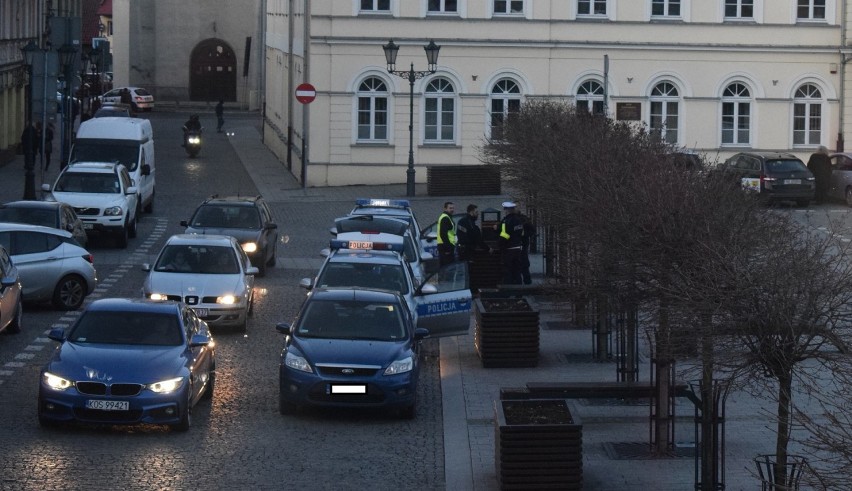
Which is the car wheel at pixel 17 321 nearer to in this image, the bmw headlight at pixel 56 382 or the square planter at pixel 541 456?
the bmw headlight at pixel 56 382

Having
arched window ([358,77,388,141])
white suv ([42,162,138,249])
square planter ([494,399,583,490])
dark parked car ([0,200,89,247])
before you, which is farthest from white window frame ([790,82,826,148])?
square planter ([494,399,583,490])

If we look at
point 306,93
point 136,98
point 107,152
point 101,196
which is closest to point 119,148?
point 107,152

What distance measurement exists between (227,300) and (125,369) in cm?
698

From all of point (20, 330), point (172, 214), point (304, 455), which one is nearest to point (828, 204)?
point (172, 214)

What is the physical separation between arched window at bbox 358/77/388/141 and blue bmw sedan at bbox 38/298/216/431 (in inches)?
1231

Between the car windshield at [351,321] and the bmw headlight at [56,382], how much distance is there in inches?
121

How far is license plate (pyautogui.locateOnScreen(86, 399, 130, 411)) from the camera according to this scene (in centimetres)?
1562

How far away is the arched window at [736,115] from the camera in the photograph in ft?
162

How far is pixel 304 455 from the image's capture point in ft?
50.6

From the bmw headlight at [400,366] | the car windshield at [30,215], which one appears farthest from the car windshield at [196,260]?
the bmw headlight at [400,366]

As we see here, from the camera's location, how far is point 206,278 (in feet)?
76.5

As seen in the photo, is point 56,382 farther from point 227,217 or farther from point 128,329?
point 227,217

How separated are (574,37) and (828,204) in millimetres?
10130

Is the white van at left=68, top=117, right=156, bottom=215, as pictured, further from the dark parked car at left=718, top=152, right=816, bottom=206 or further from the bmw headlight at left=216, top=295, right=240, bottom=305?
the dark parked car at left=718, top=152, right=816, bottom=206
